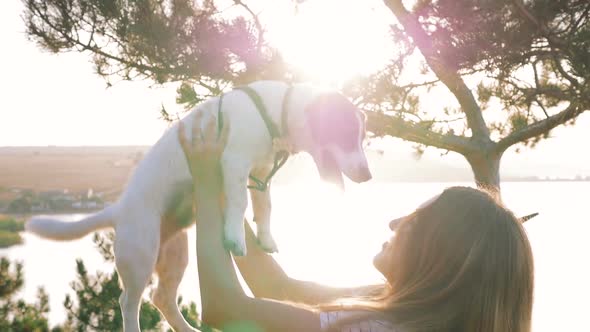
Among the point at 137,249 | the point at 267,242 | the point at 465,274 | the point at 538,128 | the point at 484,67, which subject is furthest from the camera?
the point at 538,128

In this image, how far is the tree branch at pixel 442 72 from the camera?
3368mm

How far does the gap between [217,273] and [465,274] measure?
529mm

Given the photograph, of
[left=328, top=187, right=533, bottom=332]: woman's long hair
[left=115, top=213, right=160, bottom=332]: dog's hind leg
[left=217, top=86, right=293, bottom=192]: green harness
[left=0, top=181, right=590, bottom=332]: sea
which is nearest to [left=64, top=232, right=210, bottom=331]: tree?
[left=0, top=181, right=590, bottom=332]: sea

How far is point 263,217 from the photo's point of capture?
162 centimetres

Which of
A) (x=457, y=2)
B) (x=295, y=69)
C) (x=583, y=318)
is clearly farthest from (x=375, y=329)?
(x=583, y=318)

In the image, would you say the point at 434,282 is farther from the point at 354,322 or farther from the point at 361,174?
the point at 361,174

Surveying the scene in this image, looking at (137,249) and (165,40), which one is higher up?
(165,40)

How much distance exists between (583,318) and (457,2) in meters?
6.58

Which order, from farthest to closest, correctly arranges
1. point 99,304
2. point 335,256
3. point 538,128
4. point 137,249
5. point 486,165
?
point 335,256 < point 99,304 < point 486,165 < point 538,128 < point 137,249

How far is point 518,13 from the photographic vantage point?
2.79 meters

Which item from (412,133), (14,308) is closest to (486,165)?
(412,133)

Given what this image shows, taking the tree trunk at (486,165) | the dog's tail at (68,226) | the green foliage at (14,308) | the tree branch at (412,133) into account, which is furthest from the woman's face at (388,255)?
the green foliage at (14,308)

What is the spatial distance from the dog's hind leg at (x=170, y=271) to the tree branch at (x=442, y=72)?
6.18ft

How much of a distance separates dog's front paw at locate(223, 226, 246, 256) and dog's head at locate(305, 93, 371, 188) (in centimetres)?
26
